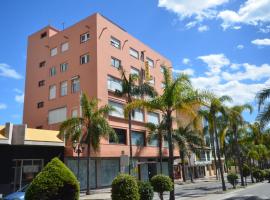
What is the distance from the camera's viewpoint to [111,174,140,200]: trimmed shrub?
46.4ft

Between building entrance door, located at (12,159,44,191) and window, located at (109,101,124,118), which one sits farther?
window, located at (109,101,124,118)

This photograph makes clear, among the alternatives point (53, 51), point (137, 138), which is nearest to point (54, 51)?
point (53, 51)

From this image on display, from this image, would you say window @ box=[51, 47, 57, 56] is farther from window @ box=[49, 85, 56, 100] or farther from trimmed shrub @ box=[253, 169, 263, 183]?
trimmed shrub @ box=[253, 169, 263, 183]

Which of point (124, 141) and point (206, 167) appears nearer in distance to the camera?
point (124, 141)

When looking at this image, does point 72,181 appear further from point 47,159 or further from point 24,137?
point 47,159

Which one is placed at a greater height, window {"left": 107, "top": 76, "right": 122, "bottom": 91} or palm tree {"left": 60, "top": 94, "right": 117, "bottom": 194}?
window {"left": 107, "top": 76, "right": 122, "bottom": 91}

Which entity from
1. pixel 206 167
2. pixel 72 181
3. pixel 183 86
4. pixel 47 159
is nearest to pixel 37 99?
pixel 47 159

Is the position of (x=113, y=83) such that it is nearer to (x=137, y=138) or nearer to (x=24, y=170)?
(x=137, y=138)

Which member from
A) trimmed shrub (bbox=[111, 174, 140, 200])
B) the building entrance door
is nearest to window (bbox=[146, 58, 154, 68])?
the building entrance door

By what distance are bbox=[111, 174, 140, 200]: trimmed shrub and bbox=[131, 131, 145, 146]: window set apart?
87.1 feet

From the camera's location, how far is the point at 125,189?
46.6 ft

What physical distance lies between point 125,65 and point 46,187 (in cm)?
3338

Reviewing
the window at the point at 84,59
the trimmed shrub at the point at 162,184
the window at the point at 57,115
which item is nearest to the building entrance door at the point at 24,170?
the window at the point at 57,115

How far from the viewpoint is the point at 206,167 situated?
73.2 meters
